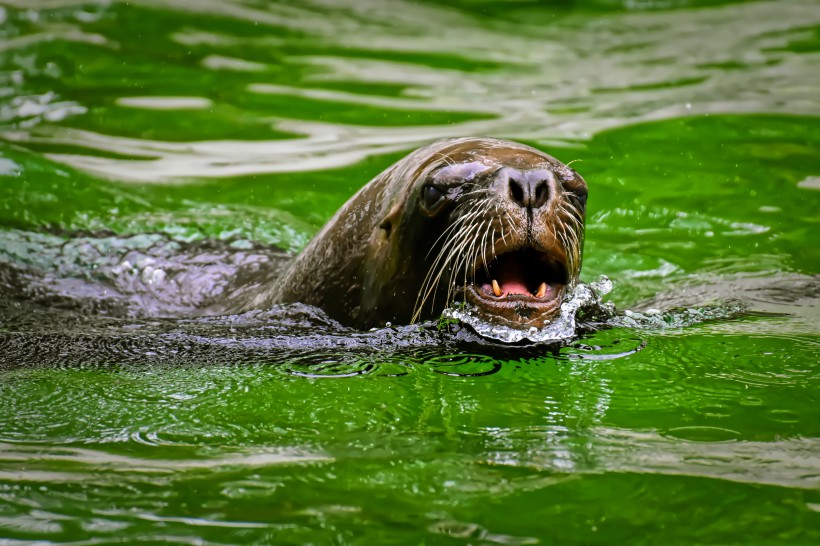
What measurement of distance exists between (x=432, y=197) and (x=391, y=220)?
0.30 metres

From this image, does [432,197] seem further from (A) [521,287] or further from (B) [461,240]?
(A) [521,287]

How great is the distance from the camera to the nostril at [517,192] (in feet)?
13.9

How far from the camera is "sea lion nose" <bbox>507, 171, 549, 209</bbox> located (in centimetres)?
422

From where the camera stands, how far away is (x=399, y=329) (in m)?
4.67

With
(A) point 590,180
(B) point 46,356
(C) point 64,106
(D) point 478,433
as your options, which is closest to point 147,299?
(B) point 46,356

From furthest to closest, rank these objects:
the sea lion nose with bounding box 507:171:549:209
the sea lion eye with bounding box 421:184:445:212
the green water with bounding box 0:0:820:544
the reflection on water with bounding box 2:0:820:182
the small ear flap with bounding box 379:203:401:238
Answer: the reflection on water with bounding box 2:0:820:182
the small ear flap with bounding box 379:203:401:238
the sea lion eye with bounding box 421:184:445:212
the sea lion nose with bounding box 507:171:549:209
the green water with bounding box 0:0:820:544

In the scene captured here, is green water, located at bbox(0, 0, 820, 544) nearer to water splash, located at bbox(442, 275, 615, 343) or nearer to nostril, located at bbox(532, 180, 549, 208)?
water splash, located at bbox(442, 275, 615, 343)

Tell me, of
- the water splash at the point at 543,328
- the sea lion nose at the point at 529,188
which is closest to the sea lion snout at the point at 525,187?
the sea lion nose at the point at 529,188

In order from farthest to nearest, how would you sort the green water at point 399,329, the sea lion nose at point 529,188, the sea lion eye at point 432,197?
the sea lion eye at point 432,197, the sea lion nose at point 529,188, the green water at point 399,329

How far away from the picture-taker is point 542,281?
174 inches

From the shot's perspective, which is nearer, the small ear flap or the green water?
the green water

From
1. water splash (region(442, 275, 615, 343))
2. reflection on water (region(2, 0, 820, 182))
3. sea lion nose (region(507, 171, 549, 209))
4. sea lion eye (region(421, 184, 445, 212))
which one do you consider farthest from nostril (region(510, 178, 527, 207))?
reflection on water (region(2, 0, 820, 182))

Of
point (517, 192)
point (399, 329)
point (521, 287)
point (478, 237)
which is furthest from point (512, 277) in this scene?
point (399, 329)

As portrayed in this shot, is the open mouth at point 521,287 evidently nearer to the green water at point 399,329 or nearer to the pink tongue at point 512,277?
the pink tongue at point 512,277
